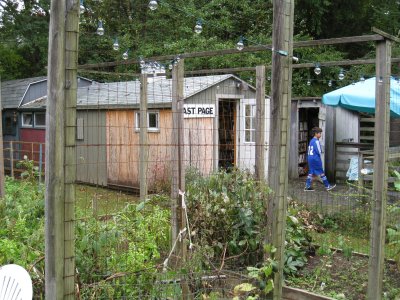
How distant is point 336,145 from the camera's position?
44.3 ft

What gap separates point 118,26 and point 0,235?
19580mm

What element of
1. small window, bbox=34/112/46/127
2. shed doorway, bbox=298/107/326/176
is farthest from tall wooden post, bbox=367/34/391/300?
small window, bbox=34/112/46/127

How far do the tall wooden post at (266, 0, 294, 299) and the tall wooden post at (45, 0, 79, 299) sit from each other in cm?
186

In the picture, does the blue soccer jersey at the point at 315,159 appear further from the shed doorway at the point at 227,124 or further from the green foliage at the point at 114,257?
the green foliage at the point at 114,257

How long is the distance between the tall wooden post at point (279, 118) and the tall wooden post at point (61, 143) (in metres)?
1.86

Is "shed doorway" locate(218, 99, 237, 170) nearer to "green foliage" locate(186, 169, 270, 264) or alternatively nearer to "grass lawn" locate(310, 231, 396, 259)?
"grass lawn" locate(310, 231, 396, 259)

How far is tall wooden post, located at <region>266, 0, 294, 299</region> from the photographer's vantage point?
3887mm

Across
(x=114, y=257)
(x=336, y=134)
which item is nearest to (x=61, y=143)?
(x=114, y=257)

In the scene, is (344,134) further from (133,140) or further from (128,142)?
(128,142)

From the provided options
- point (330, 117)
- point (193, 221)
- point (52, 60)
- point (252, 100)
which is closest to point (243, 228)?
point (193, 221)

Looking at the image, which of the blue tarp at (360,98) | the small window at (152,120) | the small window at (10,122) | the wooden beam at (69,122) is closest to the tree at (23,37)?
the small window at (10,122)

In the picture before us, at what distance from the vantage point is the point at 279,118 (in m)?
3.94

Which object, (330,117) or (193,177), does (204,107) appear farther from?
(193,177)

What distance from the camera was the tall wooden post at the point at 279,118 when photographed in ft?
12.8
